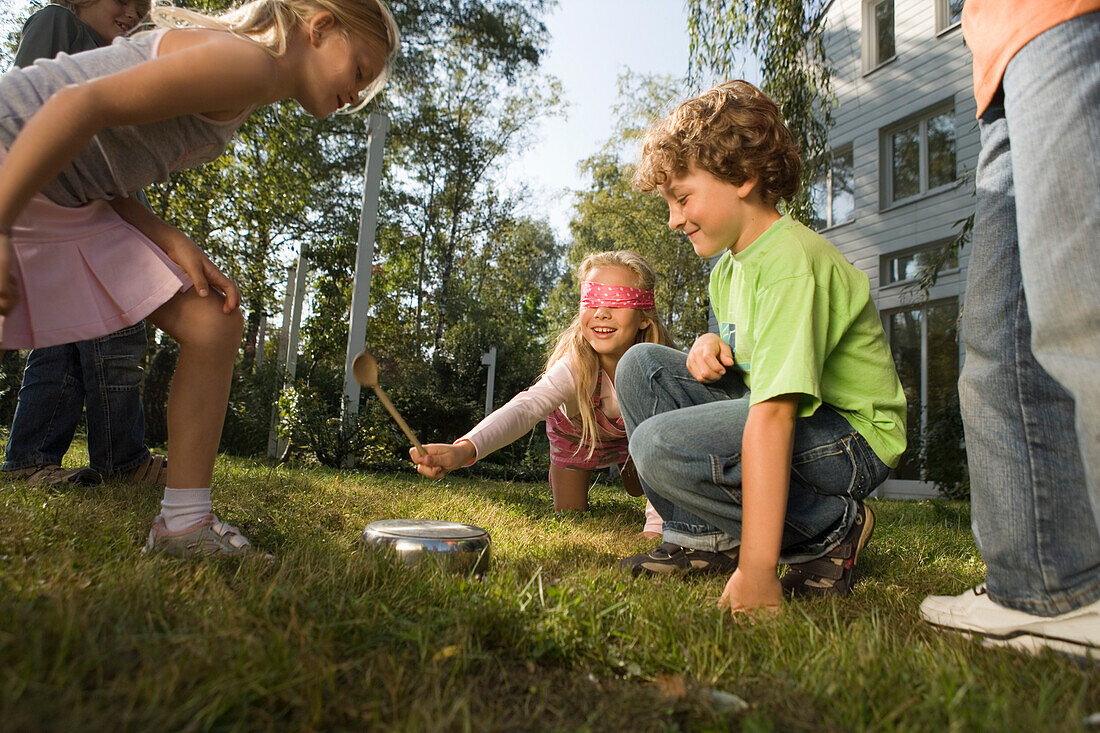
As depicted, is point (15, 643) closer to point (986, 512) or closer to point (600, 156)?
point (986, 512)

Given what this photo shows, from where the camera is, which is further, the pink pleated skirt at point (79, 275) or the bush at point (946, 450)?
the bush at point (946, 450)

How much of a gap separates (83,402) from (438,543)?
215 cm

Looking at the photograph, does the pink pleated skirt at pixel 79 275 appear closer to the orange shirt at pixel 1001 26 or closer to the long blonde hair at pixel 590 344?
the long blonde hair at pixel 590 344

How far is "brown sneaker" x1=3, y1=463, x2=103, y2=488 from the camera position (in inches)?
107

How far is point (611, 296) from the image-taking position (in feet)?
10.0

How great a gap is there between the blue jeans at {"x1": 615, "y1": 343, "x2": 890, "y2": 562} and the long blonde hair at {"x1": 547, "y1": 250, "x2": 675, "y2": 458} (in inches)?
36.9

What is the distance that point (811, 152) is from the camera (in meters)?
5.53

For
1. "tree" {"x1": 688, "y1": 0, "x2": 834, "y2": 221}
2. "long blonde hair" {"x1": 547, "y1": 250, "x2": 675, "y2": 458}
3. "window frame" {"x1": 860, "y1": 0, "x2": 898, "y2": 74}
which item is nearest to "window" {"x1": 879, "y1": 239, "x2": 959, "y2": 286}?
"window frame" {"x1": 860, "y1": 0, "x2": 898, "y2": 74}

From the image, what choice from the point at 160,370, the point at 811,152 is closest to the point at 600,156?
the point at 160,370

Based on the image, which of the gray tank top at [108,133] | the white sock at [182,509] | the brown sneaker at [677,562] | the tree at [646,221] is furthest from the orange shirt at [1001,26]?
the tree at [646,221]

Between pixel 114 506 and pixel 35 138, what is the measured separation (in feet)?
4.17

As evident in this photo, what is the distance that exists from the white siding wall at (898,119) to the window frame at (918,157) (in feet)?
0.18

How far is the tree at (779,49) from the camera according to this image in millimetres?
5102

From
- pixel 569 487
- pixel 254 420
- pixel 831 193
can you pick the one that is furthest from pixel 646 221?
pixel 569 487
